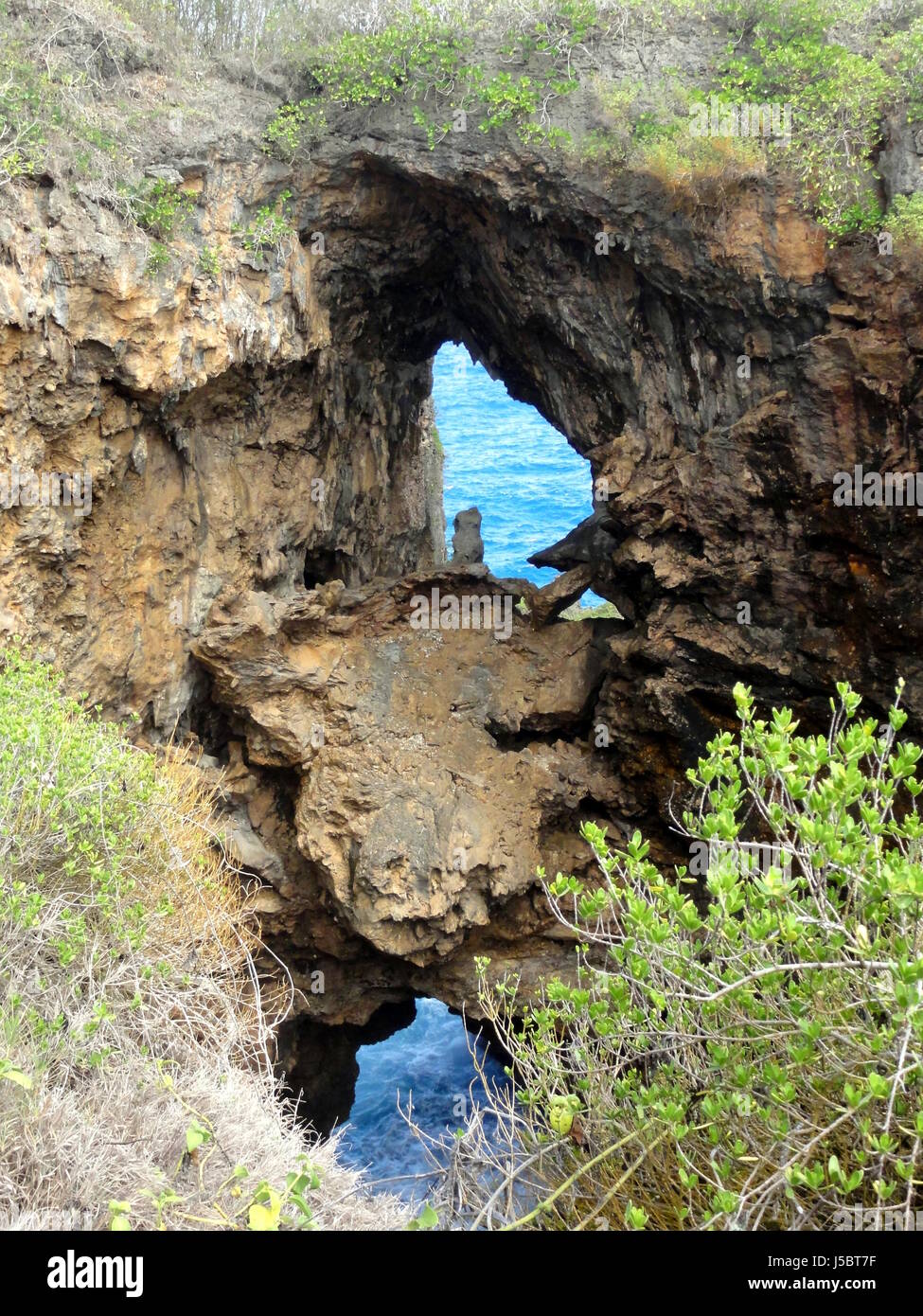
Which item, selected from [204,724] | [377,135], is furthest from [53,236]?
[204,724]

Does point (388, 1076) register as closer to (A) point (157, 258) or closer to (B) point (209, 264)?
(B) point (209, 264)

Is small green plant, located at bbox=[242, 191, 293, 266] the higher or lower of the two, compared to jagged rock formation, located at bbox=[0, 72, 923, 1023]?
higher

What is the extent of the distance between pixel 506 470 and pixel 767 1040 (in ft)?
87.6

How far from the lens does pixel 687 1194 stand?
440 cm

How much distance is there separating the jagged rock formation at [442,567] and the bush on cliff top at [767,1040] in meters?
4.04

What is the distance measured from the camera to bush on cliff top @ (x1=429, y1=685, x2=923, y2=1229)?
3.71m

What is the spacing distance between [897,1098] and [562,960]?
230 inches

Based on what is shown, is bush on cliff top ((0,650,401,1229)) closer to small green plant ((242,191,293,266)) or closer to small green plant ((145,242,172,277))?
small green plant ((145,242,172,277))

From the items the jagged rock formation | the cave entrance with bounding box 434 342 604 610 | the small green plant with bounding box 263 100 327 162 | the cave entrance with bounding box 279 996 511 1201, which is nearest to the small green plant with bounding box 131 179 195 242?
the jagged rock formation

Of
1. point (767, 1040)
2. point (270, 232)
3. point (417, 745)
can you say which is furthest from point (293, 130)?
point (767, 1040)

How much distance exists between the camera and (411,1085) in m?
16.8

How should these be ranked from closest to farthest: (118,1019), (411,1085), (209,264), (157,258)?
1. (118,1019)
2. (157,258)
3. (209,264)
4. (411,1085)

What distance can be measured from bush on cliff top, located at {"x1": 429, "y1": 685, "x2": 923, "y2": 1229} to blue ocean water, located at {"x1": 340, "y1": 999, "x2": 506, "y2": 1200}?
10.3m

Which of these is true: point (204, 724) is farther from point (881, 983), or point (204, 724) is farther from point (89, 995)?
point (881, 983)
